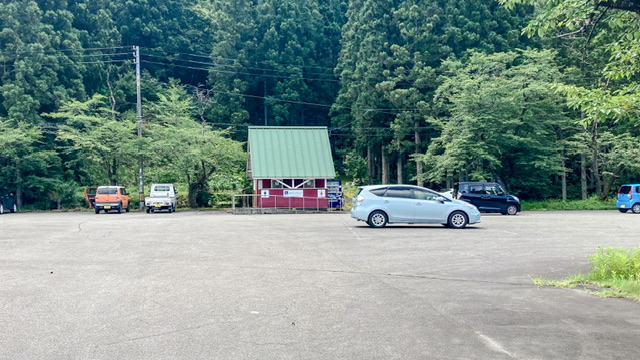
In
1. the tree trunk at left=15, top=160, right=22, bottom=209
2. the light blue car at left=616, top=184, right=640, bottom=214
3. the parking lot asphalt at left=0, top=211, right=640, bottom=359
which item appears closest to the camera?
the parking lot asphalt at left=0, top=211, right=640, bottom=359

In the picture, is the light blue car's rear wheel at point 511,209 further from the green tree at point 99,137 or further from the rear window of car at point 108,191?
the green tree at point 99,137

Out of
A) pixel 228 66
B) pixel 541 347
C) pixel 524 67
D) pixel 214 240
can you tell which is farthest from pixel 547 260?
pixel 228 66

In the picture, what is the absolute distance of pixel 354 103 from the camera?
46.7m

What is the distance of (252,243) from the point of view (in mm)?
14688

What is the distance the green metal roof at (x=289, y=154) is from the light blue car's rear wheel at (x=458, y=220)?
16537 millimetres

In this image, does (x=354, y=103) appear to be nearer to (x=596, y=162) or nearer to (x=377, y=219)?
(x=596, y=162)

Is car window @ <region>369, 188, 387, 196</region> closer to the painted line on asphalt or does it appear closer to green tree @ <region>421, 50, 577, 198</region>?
the painted line on asphalt

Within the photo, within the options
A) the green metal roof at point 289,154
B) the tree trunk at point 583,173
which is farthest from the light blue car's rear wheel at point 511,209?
the tree trunk at point 583,173

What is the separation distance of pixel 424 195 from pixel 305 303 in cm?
A: 1222

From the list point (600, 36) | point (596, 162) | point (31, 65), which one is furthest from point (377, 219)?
point (31, 65)

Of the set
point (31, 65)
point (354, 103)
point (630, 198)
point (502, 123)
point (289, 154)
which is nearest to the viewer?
point (630, 198)

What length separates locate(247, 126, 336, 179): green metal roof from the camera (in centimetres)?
3534

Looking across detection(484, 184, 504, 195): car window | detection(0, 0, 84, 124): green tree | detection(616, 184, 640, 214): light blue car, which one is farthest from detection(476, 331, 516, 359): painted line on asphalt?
detection(0, 0, 84, 124): green tree

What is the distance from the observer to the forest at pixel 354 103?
3456cm
